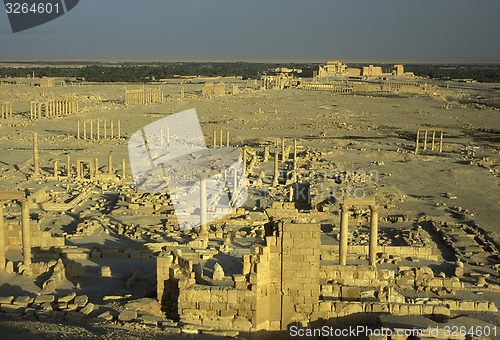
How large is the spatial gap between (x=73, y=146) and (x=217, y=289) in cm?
2564

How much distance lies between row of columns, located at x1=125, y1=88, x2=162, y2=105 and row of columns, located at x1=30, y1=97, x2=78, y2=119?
679cm

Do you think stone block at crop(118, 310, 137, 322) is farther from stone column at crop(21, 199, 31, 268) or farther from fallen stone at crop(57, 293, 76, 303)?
stone column at crop(21, 199, 31, 268)

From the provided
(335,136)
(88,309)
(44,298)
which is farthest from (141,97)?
(88,309)

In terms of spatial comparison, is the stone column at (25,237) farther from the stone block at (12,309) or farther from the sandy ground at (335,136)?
the sandy ground at (335,136)

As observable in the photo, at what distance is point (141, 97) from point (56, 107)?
964cm

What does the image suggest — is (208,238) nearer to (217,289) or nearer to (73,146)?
(217,289)

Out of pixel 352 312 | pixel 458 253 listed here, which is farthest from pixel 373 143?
pixel 352 312

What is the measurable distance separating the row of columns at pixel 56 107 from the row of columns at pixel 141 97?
6791 millimetres

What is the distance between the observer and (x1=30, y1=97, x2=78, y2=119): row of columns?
148ft

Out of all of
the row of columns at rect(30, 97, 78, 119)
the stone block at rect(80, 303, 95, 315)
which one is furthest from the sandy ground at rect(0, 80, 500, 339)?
the row of columns at rect(30, 97, 78, 119)

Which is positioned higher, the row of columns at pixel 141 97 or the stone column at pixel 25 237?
the row of columns at pixel 141 97

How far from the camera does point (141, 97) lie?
188ft

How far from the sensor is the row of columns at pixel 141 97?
55.7 meters

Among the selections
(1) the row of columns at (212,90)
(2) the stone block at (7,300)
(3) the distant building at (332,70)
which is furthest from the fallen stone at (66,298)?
(3) the distant building at (332,70)
